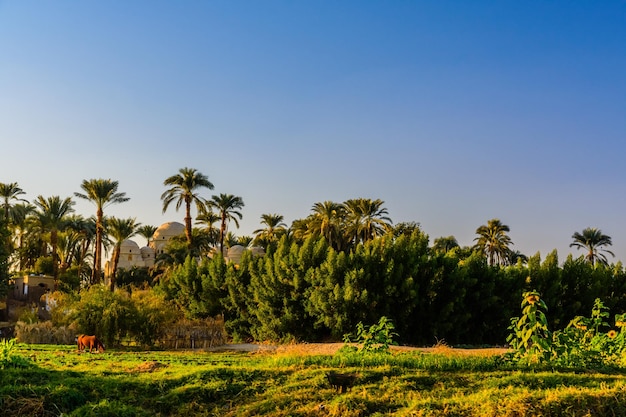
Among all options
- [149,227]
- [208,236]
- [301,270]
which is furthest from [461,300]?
[149,227]

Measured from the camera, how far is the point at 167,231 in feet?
246

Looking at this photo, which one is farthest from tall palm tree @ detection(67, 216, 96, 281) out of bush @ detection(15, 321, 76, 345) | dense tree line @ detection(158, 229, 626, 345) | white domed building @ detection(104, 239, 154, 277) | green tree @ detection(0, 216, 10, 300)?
bush @ detection(15, 321, 76, 345)

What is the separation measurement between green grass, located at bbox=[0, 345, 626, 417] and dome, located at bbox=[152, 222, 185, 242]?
219ft

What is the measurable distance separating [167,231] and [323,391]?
69773mm

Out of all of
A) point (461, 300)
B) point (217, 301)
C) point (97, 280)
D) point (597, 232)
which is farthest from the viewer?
point (597, 232)

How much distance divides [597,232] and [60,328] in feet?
159

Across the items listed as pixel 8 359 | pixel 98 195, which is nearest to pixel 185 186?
pixel 98 195

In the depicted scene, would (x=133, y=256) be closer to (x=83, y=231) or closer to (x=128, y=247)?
(x=128, y=247)

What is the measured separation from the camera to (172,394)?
7.97m

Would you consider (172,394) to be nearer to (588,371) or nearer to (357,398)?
(357,398)

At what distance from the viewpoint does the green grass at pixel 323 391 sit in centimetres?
672

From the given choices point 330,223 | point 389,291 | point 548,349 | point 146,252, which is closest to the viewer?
point 548,349

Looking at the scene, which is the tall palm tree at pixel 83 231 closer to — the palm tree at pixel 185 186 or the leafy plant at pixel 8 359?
the palm tree at pixel 185 186

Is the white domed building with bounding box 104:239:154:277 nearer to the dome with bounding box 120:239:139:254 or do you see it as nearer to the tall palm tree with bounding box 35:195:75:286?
the dome with bounding box 120:239:139:254
